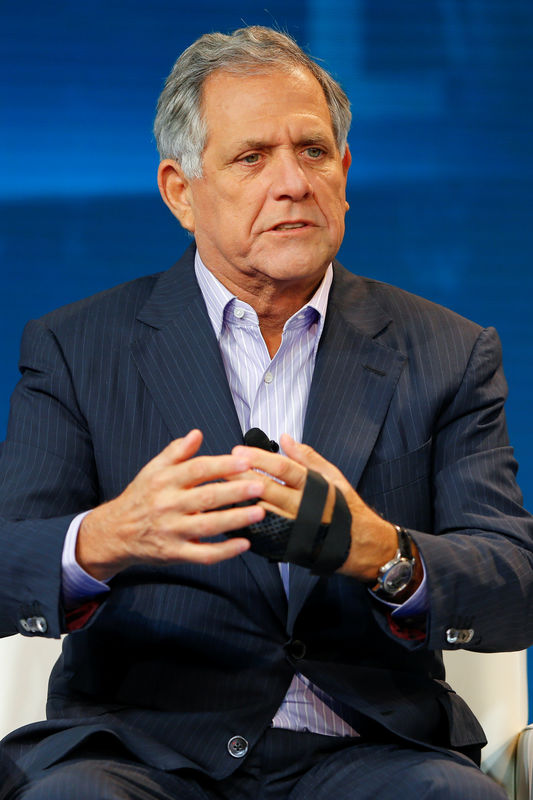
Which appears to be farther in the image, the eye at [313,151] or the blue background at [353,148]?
the blue background at [353,148]

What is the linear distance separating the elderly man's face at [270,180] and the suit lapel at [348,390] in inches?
4.5

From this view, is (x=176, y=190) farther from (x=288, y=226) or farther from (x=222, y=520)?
(x=222, y=520)

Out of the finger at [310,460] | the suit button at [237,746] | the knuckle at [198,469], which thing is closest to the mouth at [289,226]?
the finger at [310,460]

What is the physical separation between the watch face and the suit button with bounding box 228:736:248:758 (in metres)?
0.34

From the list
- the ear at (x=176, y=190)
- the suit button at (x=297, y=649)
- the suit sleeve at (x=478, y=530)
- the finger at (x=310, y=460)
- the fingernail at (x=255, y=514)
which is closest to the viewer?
the fingernail at (x=255, y=514)

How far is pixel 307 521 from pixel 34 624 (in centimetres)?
49

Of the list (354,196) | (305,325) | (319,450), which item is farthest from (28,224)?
(319,450)

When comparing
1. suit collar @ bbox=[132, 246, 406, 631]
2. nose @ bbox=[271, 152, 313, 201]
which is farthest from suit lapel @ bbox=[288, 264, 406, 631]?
nose @ bbox=[271, 152, 313, 201]

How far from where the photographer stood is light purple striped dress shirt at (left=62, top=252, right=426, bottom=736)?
2002mm

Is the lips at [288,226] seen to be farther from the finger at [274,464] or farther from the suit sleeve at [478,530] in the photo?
the finger at [274,464]

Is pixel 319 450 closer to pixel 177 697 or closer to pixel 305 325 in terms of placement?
pixel 305 325

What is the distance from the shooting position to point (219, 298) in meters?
2.26

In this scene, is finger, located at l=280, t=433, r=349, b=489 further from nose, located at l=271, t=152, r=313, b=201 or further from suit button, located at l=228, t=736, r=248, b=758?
nose, located at l=271, t=152, r=313, b=201

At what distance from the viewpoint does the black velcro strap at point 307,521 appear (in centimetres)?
167
